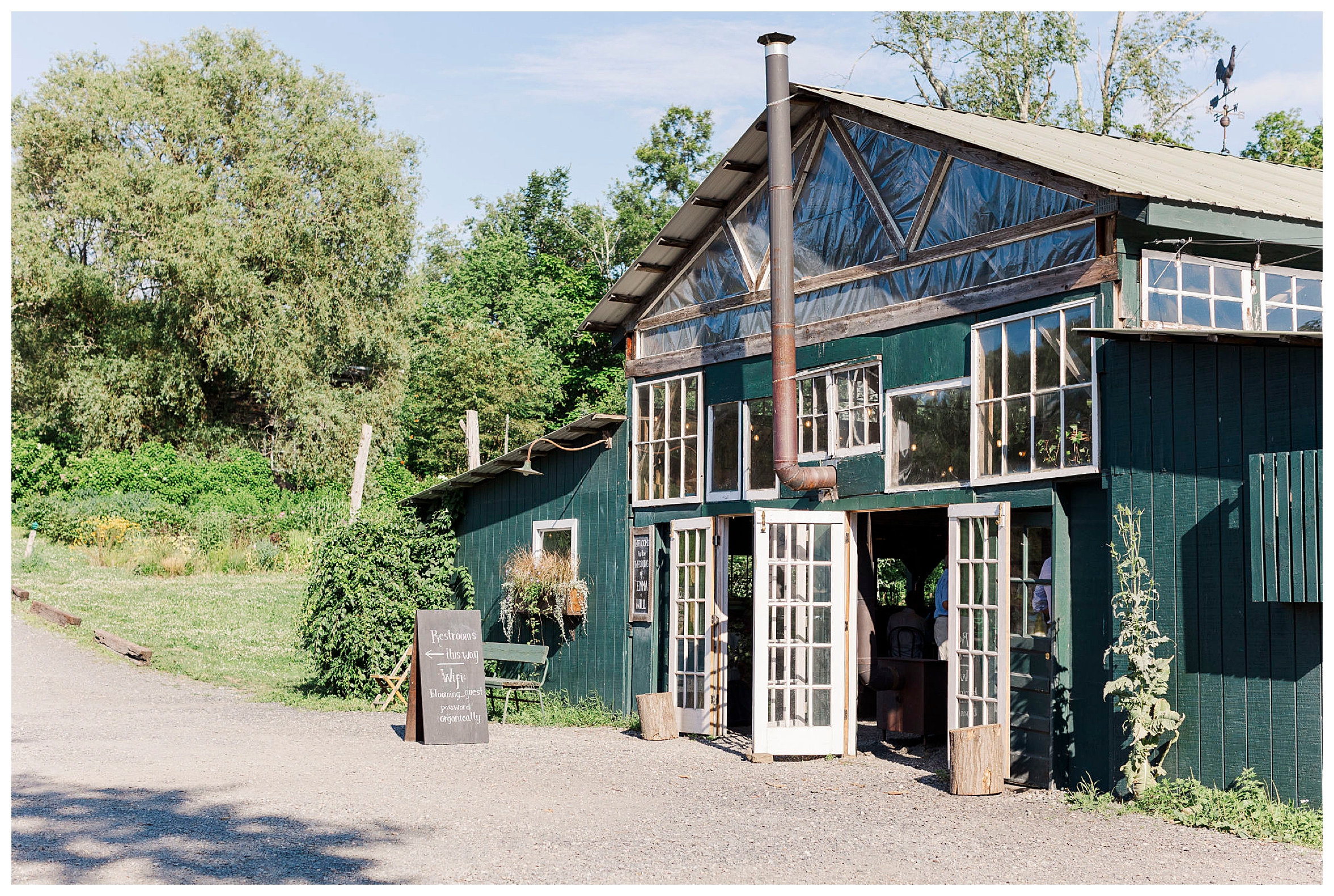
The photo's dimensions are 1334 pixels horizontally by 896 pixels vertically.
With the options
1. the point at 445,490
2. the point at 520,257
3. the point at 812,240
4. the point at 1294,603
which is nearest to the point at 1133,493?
the point at 1294,603

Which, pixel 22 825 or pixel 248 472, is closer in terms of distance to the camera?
pixel 22 825

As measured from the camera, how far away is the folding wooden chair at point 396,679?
562 inches

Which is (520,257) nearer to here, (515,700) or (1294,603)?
(515,700)

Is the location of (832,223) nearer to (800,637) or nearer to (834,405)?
(834,405)

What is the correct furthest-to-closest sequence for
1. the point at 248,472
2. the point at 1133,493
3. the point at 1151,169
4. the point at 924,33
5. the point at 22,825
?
1. the point at 248,472
2. the point at 924,33
3. the point at 1151,169
4. the point at 1133,493
5. the point at 22,825

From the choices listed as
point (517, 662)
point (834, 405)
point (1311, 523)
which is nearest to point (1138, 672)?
point (1311, 523)

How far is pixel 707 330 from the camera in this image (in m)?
13.3

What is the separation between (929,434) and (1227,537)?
2.90 metres

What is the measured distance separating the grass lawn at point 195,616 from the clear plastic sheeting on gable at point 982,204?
8260mm

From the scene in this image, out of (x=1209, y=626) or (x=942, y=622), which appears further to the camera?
(x=942, y=622)

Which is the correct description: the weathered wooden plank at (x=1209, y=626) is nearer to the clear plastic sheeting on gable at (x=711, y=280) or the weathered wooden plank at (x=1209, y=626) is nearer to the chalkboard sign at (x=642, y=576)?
the clear plastic sheeting on gable at (x=711, y=280)

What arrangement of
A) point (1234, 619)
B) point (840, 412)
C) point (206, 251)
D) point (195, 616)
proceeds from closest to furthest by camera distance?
point (1234, 619)
point (840, 412)
point (195, 616)
point (206, 251)

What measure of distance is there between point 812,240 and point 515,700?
6127mm

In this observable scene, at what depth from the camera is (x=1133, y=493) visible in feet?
29.0
